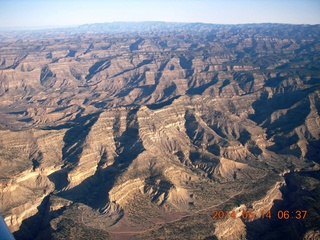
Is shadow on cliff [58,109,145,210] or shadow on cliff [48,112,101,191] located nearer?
shadow on cliff [58,109,145,210]

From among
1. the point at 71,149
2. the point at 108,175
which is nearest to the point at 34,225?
the point at 108,175

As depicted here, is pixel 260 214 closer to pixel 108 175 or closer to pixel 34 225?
pixel 108 175

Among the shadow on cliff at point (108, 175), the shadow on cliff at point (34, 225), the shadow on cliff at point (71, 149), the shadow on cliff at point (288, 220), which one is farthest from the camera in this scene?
the shadow on cliff at point (71, 149)

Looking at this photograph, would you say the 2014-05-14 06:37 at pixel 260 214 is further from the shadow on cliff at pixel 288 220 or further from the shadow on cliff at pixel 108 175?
the shadow on cliff at pixel 108 175

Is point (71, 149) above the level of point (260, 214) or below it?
above

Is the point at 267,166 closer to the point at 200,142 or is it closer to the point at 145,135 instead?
the point at 200,142

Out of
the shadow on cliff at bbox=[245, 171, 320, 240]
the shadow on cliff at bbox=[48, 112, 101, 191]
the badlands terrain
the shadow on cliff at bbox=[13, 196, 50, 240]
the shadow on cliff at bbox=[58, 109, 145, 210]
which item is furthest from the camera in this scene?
the shadow on cliff at bbox=[48, 112, 101, 191]

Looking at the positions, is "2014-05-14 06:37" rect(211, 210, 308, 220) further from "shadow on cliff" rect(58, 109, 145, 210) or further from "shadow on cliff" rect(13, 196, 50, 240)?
"shadow on cliff" rect(13, 196, 50, 240)

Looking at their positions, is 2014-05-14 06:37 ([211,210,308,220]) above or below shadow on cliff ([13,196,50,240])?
above

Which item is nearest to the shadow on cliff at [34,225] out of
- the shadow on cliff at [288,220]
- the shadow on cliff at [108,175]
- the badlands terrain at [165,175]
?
the badlands terrain at [165,175]

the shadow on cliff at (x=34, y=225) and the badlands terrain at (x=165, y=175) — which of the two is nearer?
the badlands terrain at (x=165, y=175)

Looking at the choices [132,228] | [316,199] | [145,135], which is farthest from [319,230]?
[145,135]

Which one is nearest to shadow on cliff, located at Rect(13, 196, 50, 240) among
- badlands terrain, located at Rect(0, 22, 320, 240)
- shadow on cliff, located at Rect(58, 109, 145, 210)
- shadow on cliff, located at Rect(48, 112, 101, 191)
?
badlands terrain, located at Rect(0, 22, 320, 240)
